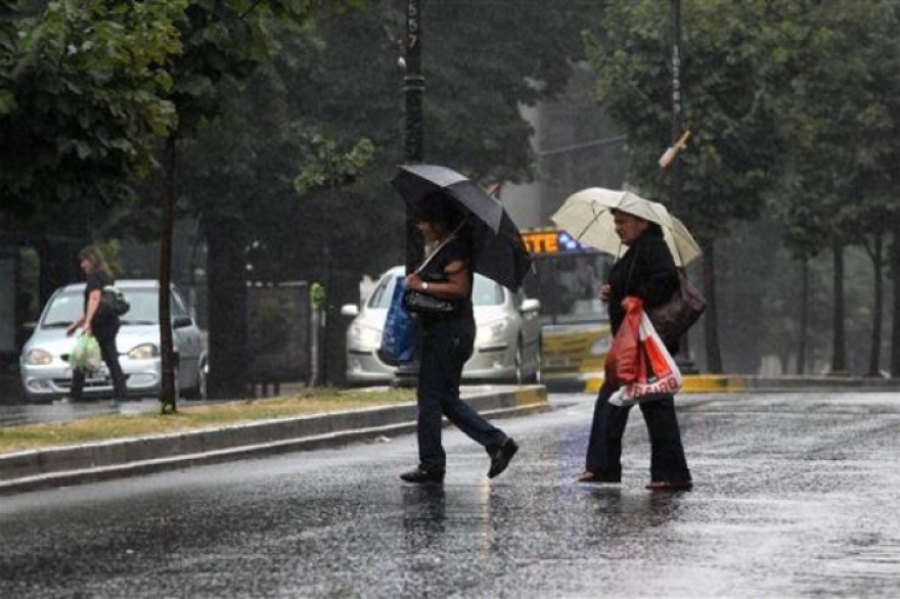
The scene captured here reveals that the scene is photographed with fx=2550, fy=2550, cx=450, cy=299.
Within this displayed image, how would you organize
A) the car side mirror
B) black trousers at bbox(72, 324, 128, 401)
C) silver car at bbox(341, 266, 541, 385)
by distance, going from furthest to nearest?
the car side mirror, silver car at bbox(341, 266, 541, 385), black trousers at bbox(72, 324, 128, 401)

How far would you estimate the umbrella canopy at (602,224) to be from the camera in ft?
50.4

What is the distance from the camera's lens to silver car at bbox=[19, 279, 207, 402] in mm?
30938

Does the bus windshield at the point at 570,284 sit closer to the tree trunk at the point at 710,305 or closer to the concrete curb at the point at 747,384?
the tree trunk at the point at 710,305

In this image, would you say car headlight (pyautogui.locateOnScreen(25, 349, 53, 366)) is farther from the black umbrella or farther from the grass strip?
the black umbrella

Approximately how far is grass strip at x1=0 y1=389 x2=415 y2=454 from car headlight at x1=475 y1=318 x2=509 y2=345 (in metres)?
5.40

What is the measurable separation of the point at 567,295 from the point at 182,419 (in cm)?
2683

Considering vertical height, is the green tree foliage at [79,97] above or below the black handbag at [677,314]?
above

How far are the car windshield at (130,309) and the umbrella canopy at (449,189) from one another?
55.0 ft

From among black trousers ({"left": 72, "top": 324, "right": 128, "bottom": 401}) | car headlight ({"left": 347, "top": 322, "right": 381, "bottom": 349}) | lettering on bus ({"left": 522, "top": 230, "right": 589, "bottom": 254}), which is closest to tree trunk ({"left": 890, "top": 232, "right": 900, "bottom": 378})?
lettering on bus ({"left": 522, "top": 230, "right": 589, "bottom": 254})

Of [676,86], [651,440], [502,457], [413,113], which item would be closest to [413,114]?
[413,113]

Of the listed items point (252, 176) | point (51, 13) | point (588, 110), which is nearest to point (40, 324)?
point (252, 176)

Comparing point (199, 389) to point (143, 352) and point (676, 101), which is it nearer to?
point (143, 352)

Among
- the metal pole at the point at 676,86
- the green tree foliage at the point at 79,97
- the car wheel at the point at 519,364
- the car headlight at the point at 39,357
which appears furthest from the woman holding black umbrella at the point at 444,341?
the metal pole at the point at 676,86

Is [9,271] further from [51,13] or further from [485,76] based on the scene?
[51,13]
